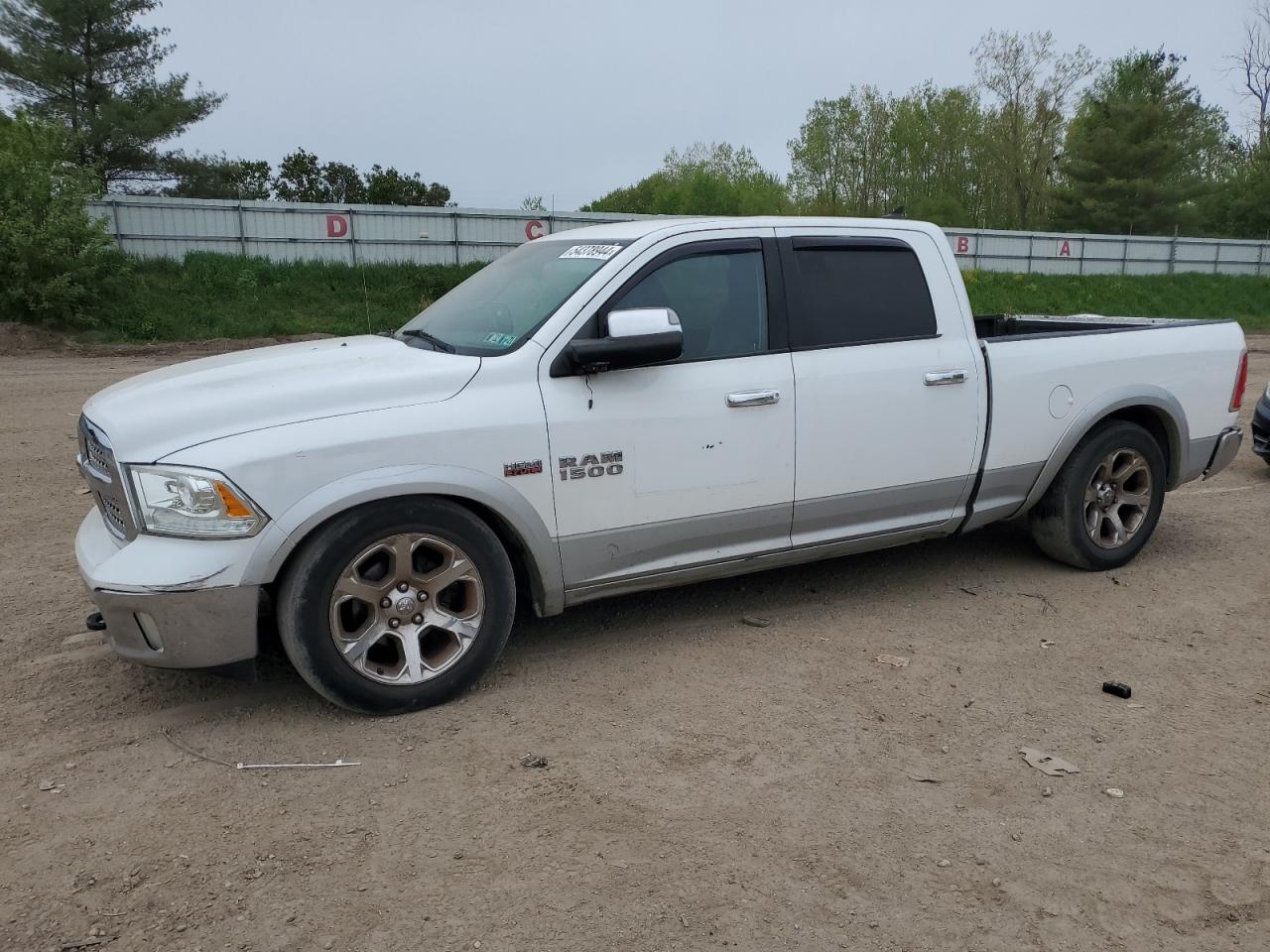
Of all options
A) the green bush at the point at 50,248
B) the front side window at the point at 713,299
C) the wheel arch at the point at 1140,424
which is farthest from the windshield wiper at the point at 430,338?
the green bush at the point at 50,248

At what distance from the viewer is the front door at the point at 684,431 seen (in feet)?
13.7

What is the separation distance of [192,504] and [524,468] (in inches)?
47.3

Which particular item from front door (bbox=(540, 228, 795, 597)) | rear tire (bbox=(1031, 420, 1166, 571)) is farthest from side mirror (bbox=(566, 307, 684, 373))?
rear tire (bbox=(1031, 420, 1166, 571))

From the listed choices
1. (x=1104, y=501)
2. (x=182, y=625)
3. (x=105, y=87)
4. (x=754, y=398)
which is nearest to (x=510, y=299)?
(x=754, y=398)

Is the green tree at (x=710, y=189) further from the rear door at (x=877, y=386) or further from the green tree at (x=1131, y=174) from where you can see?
the rear door at (x=877, y=386)

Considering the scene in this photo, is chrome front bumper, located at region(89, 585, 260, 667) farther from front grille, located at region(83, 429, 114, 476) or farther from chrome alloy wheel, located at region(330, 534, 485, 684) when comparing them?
front grille, located at region(83, 429, 114, 476)

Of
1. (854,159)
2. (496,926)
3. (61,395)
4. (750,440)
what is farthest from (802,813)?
(854,159)

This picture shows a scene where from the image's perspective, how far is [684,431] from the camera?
14.2 feet

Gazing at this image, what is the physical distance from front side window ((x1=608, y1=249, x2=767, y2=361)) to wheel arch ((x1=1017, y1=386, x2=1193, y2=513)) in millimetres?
1897

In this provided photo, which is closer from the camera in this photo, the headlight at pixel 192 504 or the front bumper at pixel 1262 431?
the headlight at pixel 192 504

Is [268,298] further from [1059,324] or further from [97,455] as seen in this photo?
[97,455]

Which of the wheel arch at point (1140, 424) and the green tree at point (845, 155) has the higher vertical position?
the green tree at point (845, 155)

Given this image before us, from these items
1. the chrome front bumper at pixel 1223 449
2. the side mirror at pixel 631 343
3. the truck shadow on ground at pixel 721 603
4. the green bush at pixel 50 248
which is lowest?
the truck shadow on ground at pixel 721 603

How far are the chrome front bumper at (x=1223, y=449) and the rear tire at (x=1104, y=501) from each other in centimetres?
40
